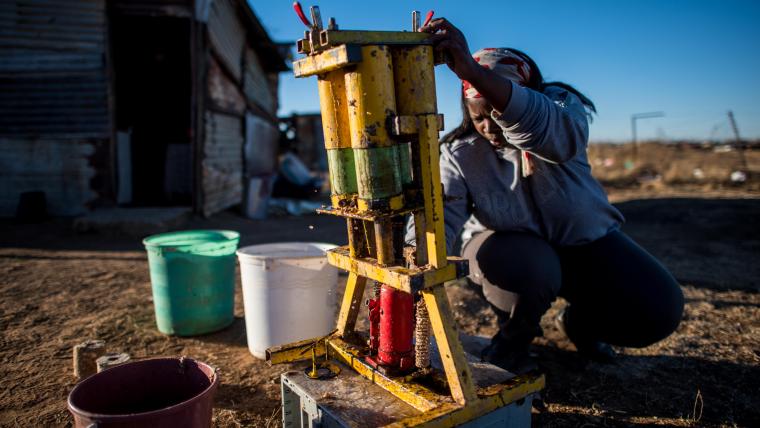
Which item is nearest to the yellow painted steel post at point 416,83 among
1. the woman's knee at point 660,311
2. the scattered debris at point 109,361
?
the woman's knee at point 660,311

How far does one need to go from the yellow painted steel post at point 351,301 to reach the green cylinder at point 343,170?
410 mm

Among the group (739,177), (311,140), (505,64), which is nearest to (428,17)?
(505,64)

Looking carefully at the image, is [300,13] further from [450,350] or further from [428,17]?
[450,350]

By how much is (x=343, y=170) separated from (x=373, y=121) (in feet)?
0.73

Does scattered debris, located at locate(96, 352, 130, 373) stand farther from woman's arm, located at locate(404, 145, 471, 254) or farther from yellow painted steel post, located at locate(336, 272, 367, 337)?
woman's arm, located at locate(404, 145, 471, 254)

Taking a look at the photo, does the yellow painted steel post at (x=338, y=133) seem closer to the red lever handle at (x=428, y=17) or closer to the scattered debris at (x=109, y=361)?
the red lever handle at (x=428, y=17)

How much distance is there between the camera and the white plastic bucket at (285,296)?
7.94 ft

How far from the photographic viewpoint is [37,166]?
7039 millimetres

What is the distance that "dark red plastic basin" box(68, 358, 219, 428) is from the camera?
1389 millimetres

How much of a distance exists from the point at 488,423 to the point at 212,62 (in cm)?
753

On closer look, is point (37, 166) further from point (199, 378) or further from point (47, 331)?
point (199, 378)

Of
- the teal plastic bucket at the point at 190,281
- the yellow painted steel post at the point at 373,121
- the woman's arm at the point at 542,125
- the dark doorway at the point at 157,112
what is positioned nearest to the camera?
the yellow painted steel post at the point at 373,121

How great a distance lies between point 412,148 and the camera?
4.63ft

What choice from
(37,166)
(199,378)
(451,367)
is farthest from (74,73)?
(451,367)
